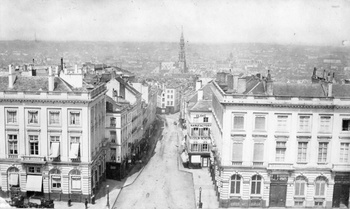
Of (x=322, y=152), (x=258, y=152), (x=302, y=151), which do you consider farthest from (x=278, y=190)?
(x=322, y=152)

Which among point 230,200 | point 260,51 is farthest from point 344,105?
point 260,51

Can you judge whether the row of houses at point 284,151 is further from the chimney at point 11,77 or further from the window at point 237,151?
the chimney at point 11,77

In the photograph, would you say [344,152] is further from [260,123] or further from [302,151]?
[260,123]

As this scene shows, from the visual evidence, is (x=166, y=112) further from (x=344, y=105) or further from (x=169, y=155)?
(x=344, y=105)

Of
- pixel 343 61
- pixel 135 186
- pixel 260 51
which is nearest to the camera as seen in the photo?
pixel 135 186

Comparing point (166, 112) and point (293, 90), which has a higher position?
point (293, 90)
